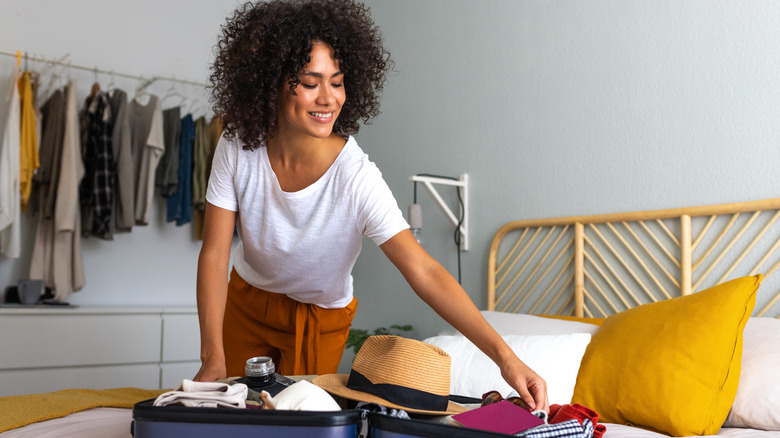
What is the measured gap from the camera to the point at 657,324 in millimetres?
1711

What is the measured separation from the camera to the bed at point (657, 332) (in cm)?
155

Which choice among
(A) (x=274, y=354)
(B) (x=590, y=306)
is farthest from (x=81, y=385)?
(B) (x=590, y=306)

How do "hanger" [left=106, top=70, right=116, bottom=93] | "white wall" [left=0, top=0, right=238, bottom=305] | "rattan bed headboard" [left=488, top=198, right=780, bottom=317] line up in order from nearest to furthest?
1. "rattan bed headboard" [left=488, top=198, right=780, bottom=317]
2. "white wall" [left=0, top=0, right=238, bottom=305]
3. "hanger" [left=106, top=70, right=116, bottom=93]

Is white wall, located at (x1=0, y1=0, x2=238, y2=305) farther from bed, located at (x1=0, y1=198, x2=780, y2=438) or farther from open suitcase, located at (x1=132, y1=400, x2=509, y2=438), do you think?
open suitcase, located at (x1=132, y1=400, x2=509, y2=438)

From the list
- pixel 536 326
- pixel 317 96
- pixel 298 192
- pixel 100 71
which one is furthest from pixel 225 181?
pixel 100 71

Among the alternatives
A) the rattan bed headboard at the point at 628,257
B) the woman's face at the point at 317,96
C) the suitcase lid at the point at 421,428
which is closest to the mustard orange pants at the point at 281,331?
the woman's face at the point at 317,96

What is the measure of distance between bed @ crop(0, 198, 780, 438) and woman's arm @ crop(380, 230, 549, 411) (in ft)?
1.62

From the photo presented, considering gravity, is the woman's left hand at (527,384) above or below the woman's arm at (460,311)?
below

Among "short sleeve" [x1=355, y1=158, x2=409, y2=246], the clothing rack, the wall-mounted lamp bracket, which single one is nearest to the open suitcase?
"short sleeve" [x1=355, y1=158, x2=409, y2=246]

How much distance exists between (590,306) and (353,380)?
1668 mm

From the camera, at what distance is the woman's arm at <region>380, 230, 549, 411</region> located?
1.08 m

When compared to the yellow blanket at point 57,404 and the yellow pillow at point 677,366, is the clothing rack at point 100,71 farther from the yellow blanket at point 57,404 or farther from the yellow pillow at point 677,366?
the yellow pillow at point 677,366

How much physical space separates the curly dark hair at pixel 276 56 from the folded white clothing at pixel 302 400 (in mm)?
744

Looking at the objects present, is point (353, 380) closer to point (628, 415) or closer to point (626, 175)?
point (628, 415)
